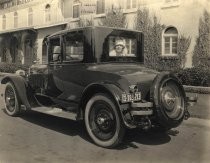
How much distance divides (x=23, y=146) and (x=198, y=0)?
1193cm

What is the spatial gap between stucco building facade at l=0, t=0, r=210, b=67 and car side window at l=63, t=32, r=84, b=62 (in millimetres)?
1232

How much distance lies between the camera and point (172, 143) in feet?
21.2

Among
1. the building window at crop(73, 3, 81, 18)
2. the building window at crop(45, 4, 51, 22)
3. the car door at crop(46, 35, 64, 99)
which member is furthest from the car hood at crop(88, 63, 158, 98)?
A: the building window at crop(45, 4, 51, 22)

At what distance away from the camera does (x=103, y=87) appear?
6.05 metres

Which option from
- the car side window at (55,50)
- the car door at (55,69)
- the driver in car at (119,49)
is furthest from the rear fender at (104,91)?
the car side window at (55,50)

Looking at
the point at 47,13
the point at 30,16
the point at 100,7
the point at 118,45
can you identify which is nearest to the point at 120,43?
the point at 118,45

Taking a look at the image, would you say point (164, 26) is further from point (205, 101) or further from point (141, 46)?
point (141, 46)

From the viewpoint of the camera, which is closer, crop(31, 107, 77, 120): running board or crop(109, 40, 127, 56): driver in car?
crop(31, 107, 77, 120): running board

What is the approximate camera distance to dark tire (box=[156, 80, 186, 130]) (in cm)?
589

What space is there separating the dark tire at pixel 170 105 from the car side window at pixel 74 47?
1.78m

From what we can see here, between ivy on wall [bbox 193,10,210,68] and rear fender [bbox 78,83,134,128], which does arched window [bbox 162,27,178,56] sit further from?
rear fender [bbox 78,83,134,128]

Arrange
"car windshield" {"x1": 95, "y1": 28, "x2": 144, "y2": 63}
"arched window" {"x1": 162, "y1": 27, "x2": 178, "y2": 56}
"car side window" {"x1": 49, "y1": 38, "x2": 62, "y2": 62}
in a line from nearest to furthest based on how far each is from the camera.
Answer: "car windshield" {"x1": 95, "y1": 28, "x2": 144, "y2": 63}, "car side window" {"x1": 49, "y1": 38, "x2": 62, "y2": 62}, "arched window" {"x1": 162, "y1": 27, "x2": 178, "y2": 56}

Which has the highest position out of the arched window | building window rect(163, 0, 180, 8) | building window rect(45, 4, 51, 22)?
building window rect(45, 4, 51, 22)

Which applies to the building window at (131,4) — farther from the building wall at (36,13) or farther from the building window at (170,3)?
the building wall at (36,13)
